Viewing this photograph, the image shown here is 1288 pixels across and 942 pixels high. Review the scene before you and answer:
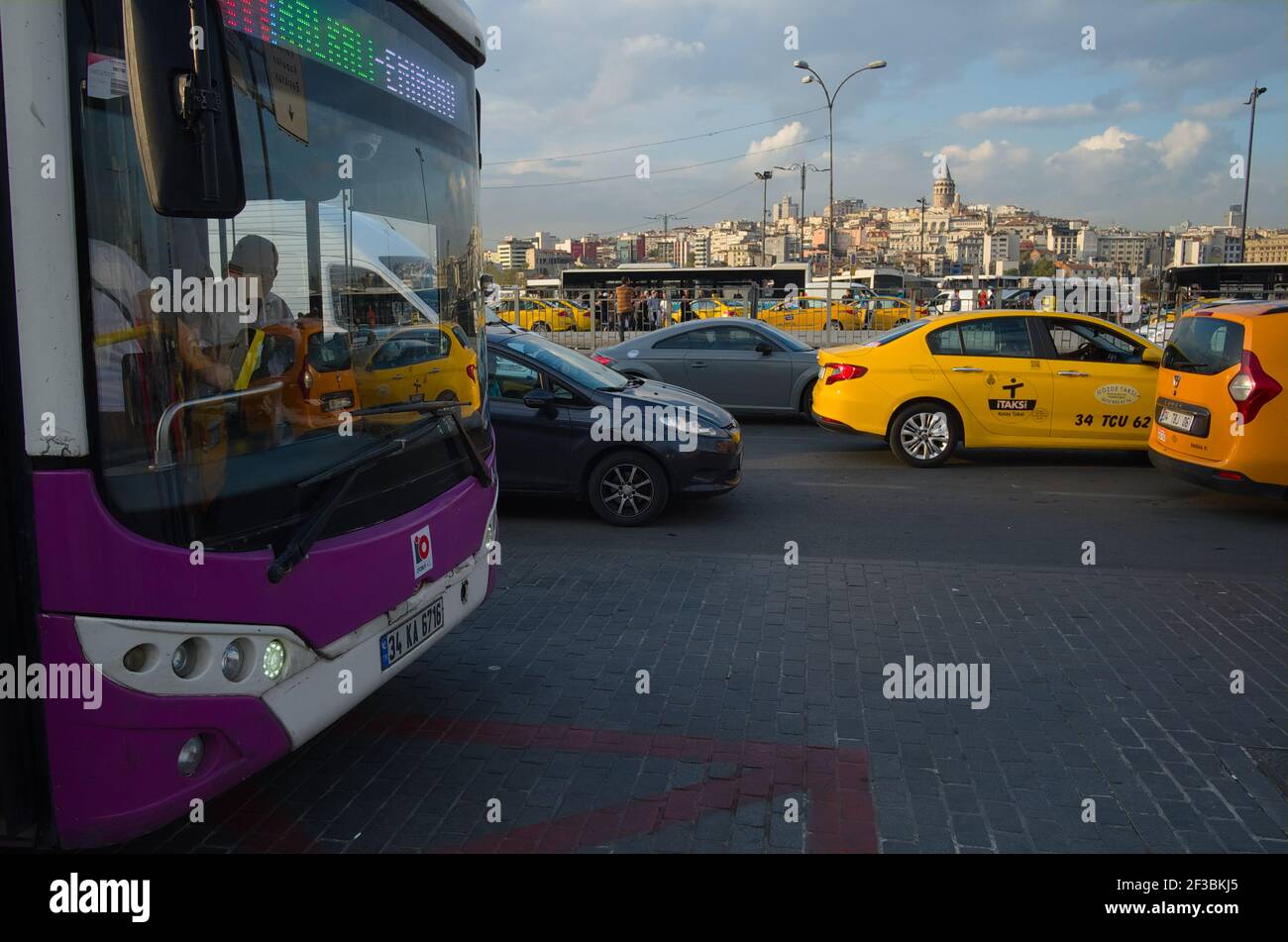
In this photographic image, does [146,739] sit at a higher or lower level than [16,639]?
lower

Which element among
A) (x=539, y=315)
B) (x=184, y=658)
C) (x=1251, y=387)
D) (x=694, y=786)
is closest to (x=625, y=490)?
(x=694, y=786)

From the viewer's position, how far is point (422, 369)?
4.05 m

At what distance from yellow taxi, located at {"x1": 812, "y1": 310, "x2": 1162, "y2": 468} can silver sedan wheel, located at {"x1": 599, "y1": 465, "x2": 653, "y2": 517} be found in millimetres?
3567

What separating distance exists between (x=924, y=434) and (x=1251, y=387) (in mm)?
3572

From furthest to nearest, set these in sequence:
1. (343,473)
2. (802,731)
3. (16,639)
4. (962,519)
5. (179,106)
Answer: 1. (962,519)
2. (802,731)
3. (343,473)
4. (16,639)
5. (179,106)

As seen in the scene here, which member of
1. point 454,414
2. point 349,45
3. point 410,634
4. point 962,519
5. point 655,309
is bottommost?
point 962,519

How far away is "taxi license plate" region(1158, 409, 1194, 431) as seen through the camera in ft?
28.8

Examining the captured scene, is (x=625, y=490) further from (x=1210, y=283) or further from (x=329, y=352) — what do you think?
(x=1210, y=283)

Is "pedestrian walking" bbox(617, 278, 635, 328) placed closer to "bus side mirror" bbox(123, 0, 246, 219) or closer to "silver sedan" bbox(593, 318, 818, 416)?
"silver sedan" bbox(593, 318, 818, 416)

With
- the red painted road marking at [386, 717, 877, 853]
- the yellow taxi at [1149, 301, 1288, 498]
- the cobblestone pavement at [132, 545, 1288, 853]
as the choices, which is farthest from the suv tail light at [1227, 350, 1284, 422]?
the red painted road marking at [386, 717, 877, 853]

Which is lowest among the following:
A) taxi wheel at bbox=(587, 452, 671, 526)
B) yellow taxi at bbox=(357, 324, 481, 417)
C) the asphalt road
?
the asphalt road

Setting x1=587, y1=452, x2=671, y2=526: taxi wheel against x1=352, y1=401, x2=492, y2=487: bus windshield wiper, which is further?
x1=587, y1=452, x2=671, y2=526: taxi wheel

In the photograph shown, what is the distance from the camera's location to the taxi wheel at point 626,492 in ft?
28.3

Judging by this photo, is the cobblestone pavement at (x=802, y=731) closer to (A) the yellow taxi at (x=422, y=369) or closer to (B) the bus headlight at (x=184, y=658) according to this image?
(B) the bus headlight at (x=184, y=658)
